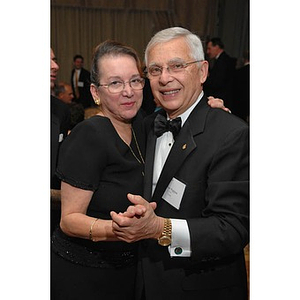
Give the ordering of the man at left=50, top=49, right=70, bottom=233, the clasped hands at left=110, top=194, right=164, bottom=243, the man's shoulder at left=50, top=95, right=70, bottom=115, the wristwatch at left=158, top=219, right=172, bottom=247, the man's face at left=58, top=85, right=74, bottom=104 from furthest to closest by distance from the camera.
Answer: the man's face at left=58, top=85, right=74, bottom=104 < the man's shoulder at left=50, top=95, right=70, bottom=115 < the man at left=50, top=49, right=70, bottom=233 < the wristwatch at left=158, top=219, right=172, bottom=247 < the clasped hands at left=110, top=194, right=164, bottom=243

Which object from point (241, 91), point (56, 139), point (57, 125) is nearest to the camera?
point (56, 139)

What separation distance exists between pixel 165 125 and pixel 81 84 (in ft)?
31.7

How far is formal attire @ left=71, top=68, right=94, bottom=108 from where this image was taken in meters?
11.3

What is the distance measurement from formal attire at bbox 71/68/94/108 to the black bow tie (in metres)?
8.68

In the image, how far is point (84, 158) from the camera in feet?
6.75

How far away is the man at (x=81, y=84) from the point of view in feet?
37.0

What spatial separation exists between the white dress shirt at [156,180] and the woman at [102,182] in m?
0.08

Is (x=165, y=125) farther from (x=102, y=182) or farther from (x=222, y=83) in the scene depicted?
(x=222, y=83)

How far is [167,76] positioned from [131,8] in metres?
11.8

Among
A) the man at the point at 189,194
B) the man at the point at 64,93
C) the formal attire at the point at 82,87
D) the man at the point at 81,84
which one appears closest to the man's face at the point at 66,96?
the man at the point at 64,93

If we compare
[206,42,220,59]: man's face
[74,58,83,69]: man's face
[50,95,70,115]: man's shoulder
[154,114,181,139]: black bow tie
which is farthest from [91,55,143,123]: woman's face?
[74,58,83,69]: man's face

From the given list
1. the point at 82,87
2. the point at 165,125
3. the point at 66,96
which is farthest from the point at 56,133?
the point at 82,87

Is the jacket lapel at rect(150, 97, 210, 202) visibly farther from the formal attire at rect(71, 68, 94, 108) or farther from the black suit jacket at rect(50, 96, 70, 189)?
the formal attire at rect(71, 68, 94, 108)
